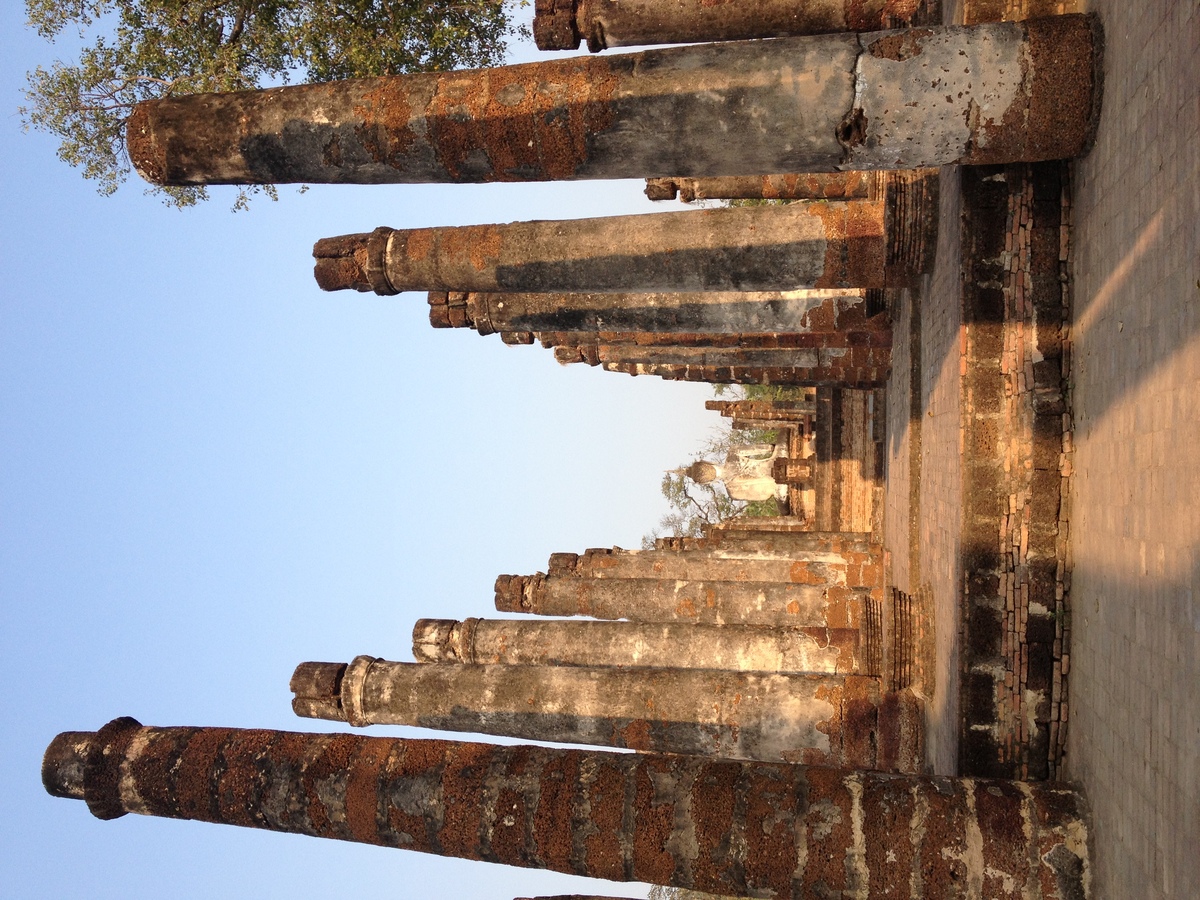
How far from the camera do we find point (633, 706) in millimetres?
7781

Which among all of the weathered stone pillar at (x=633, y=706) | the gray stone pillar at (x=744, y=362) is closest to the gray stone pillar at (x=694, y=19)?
the gray stone pillar at (x=744, y=362)

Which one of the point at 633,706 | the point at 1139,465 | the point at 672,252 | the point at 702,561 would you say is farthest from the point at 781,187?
the point at 1139,465

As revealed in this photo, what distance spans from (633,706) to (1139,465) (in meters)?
4.41

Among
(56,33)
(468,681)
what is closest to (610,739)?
(468,681)

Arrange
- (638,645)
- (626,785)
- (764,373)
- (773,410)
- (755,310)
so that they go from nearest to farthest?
1. (626,785)
2. (638,645)
3. (755,310)
4. (764,373)
5. (773,410)

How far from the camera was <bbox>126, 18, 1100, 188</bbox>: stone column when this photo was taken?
17.8 feet

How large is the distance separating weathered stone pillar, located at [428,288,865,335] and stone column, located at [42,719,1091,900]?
5865 mm

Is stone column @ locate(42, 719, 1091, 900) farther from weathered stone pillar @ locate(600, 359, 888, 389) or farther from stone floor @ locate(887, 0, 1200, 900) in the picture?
weathered stone pillar @ locate(600, 359, 888, 389)

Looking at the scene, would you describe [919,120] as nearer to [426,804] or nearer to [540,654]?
[426,804]

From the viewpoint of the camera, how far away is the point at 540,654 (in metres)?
10.2

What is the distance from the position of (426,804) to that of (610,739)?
7.69 feet

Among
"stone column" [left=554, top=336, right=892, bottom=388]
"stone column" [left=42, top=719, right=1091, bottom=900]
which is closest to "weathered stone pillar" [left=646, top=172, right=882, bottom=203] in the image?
"stone column" [left=554, top=336, right=892, bottom=388]

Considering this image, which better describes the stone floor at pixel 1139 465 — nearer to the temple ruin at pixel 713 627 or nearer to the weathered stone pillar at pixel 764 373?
the temple ruin at pixel 713 627

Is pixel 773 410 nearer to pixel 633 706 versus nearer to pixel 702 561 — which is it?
pixel 702 561
